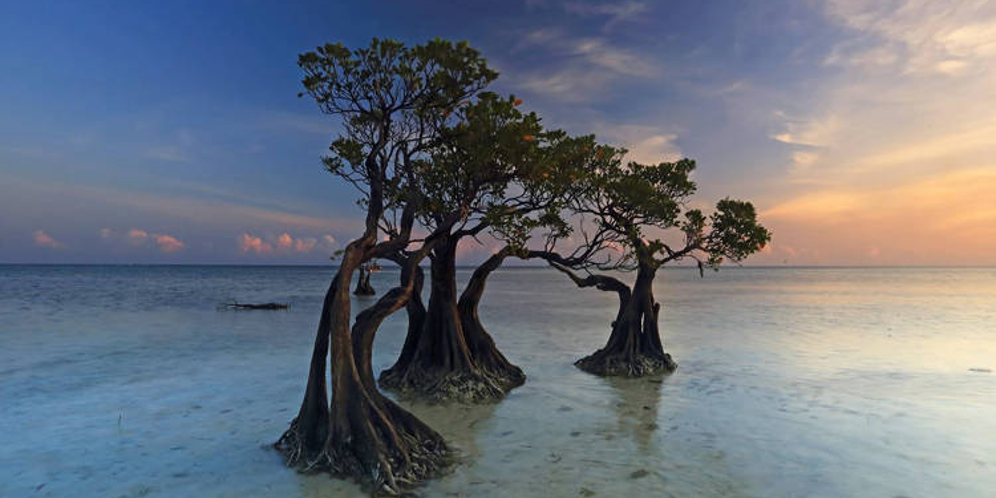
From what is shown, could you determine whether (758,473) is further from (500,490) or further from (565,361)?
(565,361)

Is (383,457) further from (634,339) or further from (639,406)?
(634,339)

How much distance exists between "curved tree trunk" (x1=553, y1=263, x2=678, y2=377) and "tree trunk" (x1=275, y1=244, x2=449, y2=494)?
9.32 m

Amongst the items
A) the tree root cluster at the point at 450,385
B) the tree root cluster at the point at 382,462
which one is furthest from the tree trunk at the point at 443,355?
the tree root cluster at the point at 382,462

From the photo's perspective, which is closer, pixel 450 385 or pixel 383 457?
pixel 383 457

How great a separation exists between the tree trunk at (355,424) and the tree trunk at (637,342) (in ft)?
30.8

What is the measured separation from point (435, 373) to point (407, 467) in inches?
242

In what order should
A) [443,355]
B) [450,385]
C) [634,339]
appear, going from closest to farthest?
[450,385], [443,355], [634,339]

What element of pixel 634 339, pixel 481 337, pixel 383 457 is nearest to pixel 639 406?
pixel 634 339

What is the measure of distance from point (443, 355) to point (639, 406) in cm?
544

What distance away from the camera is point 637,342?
18.0 meters

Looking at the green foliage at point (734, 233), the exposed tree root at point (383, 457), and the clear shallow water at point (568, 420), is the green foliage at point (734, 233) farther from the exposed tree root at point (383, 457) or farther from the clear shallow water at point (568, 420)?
the exposed tree root at point (383, 457)

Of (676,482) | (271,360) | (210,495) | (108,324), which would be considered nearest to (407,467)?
(210,495)

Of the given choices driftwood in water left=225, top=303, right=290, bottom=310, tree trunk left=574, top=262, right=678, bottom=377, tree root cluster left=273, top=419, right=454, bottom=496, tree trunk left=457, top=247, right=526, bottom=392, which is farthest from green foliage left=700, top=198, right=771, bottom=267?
driftwood in water left=225, top=303, right=290, bottom=310

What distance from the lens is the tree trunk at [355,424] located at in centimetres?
839
